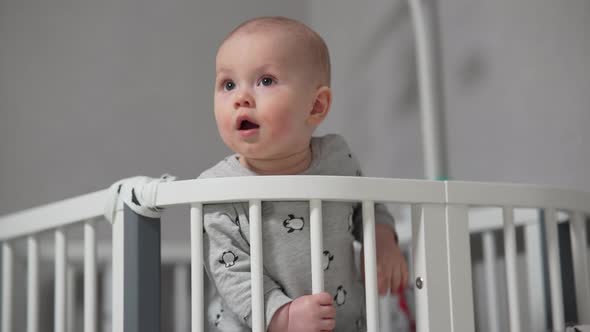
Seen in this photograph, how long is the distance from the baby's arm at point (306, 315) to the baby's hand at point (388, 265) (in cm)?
20

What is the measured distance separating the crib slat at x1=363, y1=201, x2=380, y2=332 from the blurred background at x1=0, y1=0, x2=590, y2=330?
0.68 meters

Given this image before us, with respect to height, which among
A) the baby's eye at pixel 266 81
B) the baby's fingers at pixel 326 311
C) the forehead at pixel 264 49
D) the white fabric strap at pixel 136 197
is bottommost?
the baby's fingers at pixel 326 311

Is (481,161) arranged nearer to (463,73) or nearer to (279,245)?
(463,73)

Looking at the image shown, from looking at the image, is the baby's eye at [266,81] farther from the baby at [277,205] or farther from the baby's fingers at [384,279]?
the baby's fingers at [384,279]

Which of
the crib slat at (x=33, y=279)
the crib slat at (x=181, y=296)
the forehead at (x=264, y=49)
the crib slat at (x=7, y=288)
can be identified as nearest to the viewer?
the forehead at (x=264, y=49)

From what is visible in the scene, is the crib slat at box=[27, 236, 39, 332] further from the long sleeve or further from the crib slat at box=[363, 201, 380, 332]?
the crib slat at box=[363, 201, 380, 332]

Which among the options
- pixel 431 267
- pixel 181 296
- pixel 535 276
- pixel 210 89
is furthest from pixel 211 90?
pixel 431 267

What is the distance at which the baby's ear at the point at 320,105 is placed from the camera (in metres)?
1.02

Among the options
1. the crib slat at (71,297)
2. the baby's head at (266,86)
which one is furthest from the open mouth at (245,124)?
the crib slat at (71,297)

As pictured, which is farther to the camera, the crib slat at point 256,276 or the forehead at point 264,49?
the forehead at point 264,49

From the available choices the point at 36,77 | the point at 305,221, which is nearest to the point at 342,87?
the point at 36,77

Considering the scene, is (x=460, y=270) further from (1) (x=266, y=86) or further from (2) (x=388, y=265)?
(1) (x=266, y=86)

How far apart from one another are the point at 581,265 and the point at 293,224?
45 centimetres

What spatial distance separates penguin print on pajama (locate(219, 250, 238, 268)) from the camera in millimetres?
931
